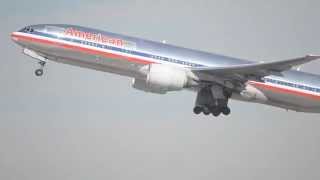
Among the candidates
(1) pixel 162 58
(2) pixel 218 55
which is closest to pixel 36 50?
→ (1) pixel 162 58

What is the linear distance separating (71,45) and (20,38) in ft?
11.2

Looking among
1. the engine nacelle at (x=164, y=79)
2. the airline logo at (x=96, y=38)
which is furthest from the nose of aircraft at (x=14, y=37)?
the engine nacelle at (x=164, y=79)

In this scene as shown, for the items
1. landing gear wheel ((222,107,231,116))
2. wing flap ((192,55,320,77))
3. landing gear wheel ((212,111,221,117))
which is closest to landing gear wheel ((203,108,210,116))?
landing gear wheel ((212,111,221,117))

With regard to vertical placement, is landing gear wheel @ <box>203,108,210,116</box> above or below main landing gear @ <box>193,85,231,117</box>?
below

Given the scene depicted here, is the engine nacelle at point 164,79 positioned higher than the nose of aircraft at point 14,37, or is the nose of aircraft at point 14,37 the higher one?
the nose of aircraft at point 14,37

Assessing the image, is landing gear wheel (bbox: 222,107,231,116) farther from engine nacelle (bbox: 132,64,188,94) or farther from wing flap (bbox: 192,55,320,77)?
engine nacelle (bbox: 132,64,188,94)

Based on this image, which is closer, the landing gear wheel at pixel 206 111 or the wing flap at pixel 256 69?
the wing flap at pixel 256 69

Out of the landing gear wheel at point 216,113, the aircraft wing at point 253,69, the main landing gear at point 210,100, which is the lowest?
the landing gear wheel at point 216,113

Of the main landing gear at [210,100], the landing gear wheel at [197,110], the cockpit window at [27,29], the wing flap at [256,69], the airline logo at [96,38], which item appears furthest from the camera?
the landing gear wheel at [197,110]

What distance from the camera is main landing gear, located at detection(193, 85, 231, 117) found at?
50344 mm

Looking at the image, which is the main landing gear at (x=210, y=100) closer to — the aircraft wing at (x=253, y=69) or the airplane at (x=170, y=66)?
the airplane at (x=170, y=66)

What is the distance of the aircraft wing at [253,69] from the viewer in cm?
4667

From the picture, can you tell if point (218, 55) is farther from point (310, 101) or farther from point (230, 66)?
point (310, 101)

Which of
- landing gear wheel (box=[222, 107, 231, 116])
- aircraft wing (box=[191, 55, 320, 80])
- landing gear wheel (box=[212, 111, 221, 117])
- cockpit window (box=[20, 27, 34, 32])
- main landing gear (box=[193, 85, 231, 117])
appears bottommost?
landing gear wheel (box=[212, 111, 221, 117])
